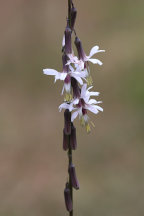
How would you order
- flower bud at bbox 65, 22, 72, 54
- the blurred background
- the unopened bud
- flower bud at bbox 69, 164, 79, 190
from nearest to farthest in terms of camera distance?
flower bud at bbox 65, 22, 72, 54 < the unopened bud < flower bud at bbox 69, 164, 79, 190 < the blurred background

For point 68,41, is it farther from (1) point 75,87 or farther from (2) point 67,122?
(2) point 67,122

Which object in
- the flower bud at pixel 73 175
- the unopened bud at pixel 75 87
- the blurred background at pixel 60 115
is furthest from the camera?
the blurred background at pixel 60 115

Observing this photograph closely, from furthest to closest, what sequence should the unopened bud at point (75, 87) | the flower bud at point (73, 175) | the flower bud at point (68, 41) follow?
the flower bud at point (73, 175) < the unopened bud at point (75, 87) < the flower bud at point (68, 41)

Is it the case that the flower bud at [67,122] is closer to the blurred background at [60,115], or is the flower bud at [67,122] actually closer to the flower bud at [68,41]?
the flower bud at [68,41]

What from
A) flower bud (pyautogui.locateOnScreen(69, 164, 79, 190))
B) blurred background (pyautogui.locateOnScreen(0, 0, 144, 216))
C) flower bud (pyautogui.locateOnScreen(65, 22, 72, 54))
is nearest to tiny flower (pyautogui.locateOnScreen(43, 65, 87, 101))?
flower bud (pyautogui.locateOnScreen(65, 22, 72, 54))

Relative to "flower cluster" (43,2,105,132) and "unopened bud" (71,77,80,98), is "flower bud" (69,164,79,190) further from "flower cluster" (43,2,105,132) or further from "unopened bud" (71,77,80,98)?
"unopened bud" (71,77,80,98)

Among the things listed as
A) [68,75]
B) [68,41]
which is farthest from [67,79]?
[68,41]

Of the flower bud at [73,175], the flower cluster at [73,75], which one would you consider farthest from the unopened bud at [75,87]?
the flower bud at [73,175]
